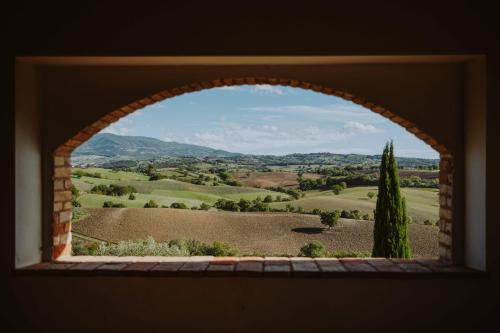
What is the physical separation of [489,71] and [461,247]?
1241 millimetres

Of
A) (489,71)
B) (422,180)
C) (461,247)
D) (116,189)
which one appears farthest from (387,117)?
(116,189)

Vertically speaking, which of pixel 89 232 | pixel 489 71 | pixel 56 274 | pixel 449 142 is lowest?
pixel 89 232

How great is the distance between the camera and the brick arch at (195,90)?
112 inches

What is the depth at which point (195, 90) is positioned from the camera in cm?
298

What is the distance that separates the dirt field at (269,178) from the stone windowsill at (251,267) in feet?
40.1

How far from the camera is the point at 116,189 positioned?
14.5 m

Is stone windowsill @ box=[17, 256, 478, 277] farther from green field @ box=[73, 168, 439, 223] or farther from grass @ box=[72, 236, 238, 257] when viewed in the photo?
green field @ box=[73, 168, 439, 223]

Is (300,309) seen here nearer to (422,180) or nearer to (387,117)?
(387,117)

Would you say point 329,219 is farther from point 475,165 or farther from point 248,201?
point 475,165

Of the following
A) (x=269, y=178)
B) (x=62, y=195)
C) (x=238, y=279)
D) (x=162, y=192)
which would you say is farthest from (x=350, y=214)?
(x=62, y=195)

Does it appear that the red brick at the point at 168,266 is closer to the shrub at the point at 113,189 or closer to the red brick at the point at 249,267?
the red brick at the point at 249,267

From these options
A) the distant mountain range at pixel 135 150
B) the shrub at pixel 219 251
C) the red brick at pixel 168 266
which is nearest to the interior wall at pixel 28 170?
the red brick at pixel 168 266

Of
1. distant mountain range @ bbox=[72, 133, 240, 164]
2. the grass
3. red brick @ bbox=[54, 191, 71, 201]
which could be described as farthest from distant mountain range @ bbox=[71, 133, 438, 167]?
red brick @ bbox=[54, 191, 71, 201]

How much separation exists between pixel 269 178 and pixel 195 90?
12375mm
